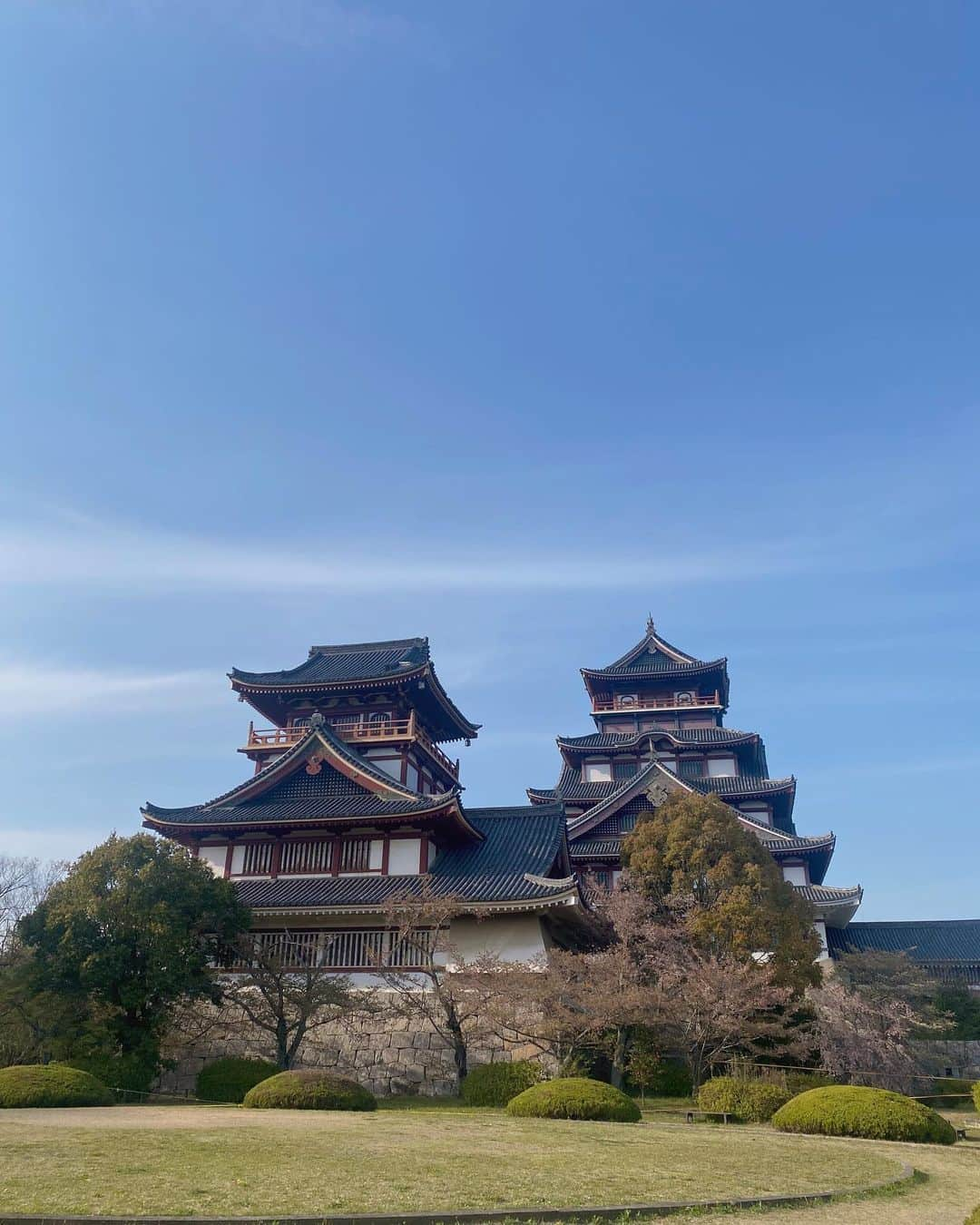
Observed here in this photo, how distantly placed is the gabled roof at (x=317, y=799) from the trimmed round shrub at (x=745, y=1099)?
11.4m

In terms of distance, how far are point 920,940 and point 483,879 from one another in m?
22.6

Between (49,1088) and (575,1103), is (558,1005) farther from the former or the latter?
(49,1088)

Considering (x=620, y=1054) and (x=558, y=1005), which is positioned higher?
(x=558, y=1005)

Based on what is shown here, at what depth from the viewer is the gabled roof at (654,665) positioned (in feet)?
174

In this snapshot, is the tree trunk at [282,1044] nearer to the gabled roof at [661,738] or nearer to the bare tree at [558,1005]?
the bare tree at [558,1005]

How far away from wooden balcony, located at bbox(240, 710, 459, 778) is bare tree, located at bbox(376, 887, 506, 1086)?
9.94m

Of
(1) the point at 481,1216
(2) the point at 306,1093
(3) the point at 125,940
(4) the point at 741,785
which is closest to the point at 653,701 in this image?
(4) the point at 741,785

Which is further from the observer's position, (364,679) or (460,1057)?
(364,679)

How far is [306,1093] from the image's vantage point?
18.0m

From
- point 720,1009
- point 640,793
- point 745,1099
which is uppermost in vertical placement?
point 640,793

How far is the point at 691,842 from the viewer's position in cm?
2589

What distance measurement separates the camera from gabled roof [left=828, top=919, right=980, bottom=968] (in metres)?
38.8

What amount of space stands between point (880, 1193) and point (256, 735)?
3049 centimetres

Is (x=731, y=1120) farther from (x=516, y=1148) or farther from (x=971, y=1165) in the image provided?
(x=516, y=1148)
